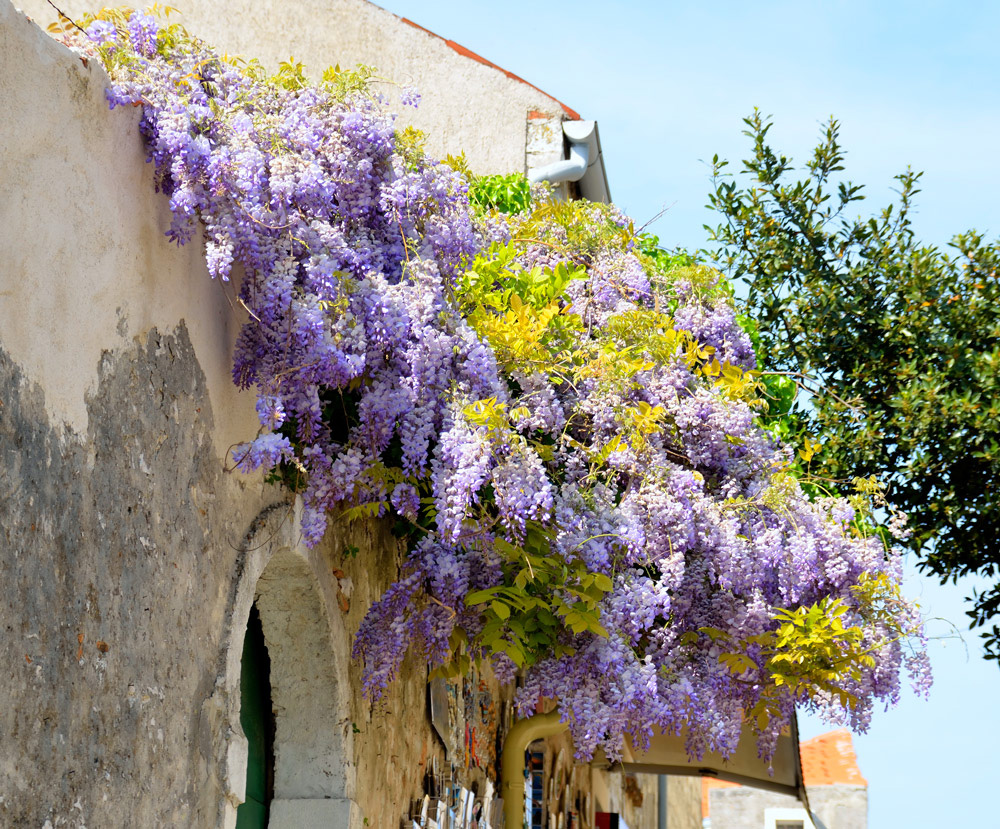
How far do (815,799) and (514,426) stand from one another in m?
17.2

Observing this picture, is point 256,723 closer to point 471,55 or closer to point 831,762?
point 471,55

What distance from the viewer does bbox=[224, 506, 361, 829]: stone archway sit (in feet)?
13.6

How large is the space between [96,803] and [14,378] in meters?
0.94

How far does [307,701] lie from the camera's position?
13.9ft

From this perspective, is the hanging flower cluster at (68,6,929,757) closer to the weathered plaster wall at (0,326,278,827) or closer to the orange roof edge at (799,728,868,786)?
the weathered plaster wall at (0,326,278,827)

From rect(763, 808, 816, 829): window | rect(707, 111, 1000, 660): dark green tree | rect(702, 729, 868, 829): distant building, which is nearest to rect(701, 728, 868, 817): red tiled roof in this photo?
rect(702, 729, 868, 829): distant building

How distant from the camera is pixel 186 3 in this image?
827cm

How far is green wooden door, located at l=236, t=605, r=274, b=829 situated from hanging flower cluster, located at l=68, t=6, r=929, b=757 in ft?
1.23

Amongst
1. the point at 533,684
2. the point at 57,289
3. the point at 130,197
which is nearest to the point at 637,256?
the point at 533,684

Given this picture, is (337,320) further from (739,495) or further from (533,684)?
(739,495)

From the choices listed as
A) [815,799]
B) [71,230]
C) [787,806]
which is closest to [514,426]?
[71,230]

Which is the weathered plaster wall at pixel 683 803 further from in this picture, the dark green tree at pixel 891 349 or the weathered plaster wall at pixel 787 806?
the dark green tree at pixel 891 349

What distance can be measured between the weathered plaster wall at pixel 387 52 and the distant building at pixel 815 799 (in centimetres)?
1374

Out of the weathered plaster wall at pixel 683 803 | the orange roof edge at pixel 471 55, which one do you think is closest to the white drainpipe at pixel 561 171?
the orange roof edge at pixel 471 55
